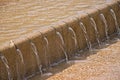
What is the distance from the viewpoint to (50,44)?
5402 millimetres

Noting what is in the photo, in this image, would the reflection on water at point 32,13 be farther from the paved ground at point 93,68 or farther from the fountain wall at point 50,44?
the paved ground at point 93,68

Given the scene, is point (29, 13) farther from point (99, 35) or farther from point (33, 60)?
point (33, 60)

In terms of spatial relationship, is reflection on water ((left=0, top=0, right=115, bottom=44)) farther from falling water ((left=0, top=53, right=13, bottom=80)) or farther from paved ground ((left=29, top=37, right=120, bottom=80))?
paved ground ((left=29, top=37, right=120, bottom=80))

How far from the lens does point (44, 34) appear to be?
5.27 metres

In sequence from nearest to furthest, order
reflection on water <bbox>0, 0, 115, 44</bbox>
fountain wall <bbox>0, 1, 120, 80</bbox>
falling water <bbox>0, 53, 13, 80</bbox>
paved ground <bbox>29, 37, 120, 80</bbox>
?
1. falling water <bbox>0, 53, 13, 80</bbox>
2. fountain wall <bbox>0, 1, 120, 80</bbox>
3. paved ground <bbox>29, 37, 120, 80</bbox>
4. reflection on water <bbox>0, 0, 115, 44</bbox>

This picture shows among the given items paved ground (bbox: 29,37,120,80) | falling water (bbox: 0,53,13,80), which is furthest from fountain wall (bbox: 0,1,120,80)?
paved ground (bbox: 29,37,120,80)

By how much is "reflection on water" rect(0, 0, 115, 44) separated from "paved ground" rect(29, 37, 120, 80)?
0.78 meters

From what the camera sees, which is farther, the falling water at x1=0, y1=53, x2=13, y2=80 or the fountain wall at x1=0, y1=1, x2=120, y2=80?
the fountain wall at x1=0, y1=1, x2=120, y2=80

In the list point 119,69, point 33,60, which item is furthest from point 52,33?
point 119,69

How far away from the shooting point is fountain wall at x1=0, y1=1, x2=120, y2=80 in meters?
4.80

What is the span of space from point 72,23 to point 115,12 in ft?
4.95

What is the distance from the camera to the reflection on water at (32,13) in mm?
5734

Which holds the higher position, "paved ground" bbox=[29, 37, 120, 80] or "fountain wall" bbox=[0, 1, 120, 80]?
"fountain wall" bbox=[0, 1, 120, 80]

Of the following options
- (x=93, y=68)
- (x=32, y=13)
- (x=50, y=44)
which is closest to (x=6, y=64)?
(x=50, y=44)
